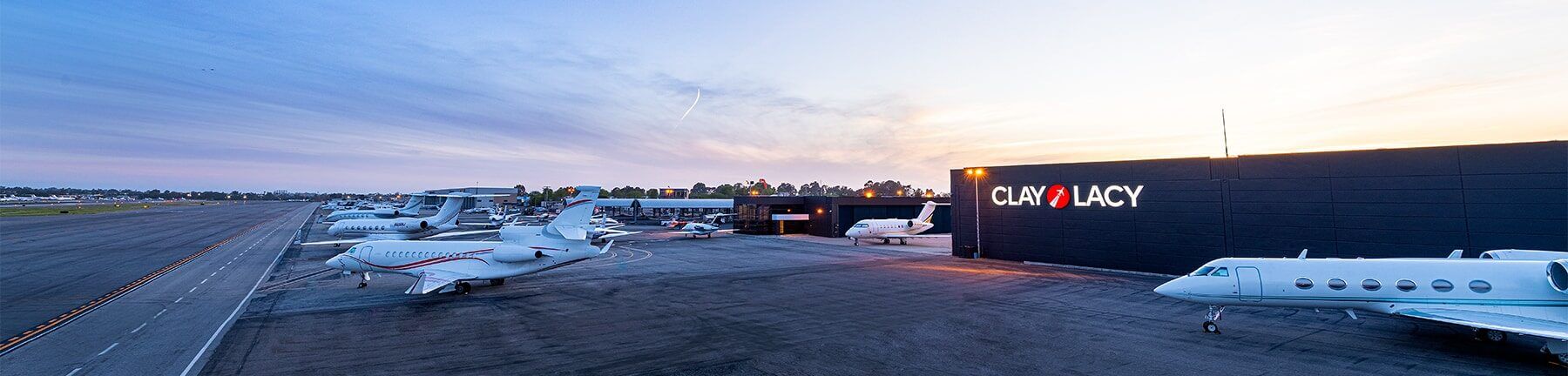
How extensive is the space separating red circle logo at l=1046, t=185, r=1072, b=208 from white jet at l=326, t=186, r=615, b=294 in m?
28.1

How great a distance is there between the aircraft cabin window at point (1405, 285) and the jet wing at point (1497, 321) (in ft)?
1.95

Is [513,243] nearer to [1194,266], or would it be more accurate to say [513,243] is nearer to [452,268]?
[452,268]

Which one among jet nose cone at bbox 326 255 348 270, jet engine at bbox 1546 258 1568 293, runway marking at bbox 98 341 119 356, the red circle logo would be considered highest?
the red circle logo

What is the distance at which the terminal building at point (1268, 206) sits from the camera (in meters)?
20.7

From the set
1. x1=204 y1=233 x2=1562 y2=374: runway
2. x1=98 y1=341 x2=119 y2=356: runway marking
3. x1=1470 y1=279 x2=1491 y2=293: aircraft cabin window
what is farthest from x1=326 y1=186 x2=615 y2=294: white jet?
x1=1470 y1=279 x2=1491 y2=293: aircraft cabin window

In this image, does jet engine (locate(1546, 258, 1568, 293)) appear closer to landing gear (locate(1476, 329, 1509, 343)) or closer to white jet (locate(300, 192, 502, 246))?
landing gear (locate(1476, 329, 1509, 343))

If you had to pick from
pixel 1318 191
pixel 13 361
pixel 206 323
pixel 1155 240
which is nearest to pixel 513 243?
pixel 206 323

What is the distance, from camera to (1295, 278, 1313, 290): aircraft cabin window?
15125 millimetres

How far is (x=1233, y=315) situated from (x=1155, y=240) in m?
13.2

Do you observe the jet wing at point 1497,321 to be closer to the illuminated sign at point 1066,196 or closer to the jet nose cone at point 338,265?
the illuminated sign at point 1066,196

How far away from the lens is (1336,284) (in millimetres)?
14875

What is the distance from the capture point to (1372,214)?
23.6 m

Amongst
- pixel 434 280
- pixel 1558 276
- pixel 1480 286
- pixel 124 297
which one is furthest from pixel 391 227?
pixel 1558 276

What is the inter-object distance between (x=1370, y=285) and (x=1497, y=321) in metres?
2.22
